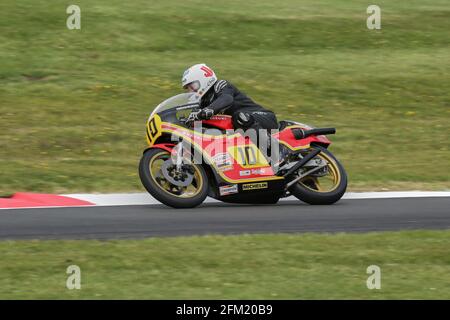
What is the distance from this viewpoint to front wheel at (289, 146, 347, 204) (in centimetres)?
1227

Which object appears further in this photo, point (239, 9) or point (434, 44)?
point (239, 9)

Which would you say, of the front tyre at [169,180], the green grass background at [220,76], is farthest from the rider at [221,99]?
the green grass background at [220,76]

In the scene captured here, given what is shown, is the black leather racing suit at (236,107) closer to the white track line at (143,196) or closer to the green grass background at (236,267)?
the white track line at (143,196)

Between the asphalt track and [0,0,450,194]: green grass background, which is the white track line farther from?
[0,0,450,194]: green grass background

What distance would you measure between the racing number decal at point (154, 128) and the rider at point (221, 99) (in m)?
0.45

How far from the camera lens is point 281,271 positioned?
29.3 feet

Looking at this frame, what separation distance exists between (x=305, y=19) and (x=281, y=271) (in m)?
19.2

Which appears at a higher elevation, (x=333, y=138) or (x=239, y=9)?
(x=239, y=9)

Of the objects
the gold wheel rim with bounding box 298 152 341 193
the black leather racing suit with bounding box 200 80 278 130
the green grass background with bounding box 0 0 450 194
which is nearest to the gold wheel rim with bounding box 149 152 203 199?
the black leather racing suit with bounding box 200 80 278 130

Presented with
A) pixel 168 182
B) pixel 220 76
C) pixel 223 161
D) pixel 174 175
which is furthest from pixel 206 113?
pixel 220 76

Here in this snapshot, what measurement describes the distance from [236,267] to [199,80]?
3.76 meters

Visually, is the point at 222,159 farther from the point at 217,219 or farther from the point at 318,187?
the point at 318,187

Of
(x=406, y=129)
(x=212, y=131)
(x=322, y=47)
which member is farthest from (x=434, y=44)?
(x=212, y=131)

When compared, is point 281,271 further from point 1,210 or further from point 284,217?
point 1,210
